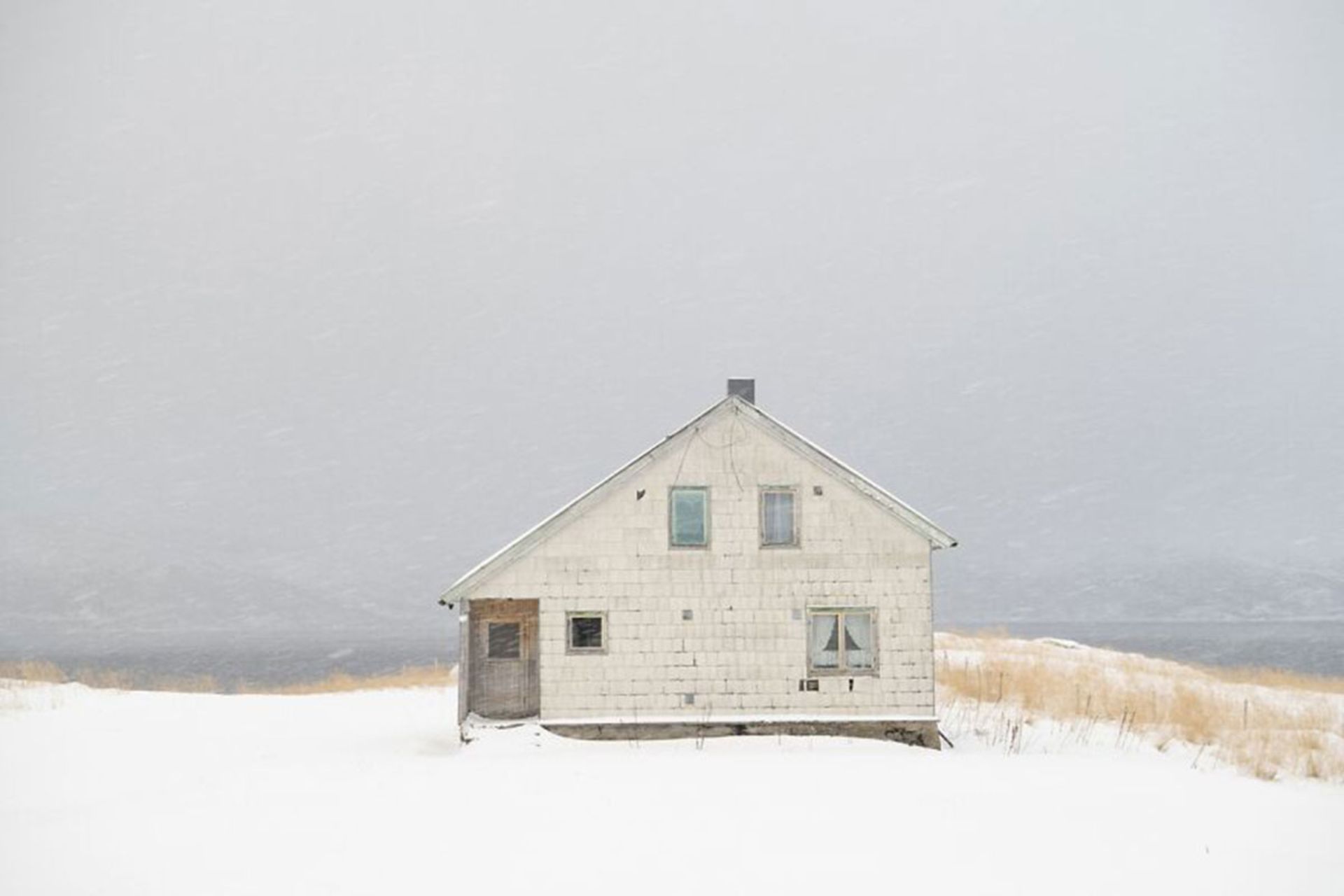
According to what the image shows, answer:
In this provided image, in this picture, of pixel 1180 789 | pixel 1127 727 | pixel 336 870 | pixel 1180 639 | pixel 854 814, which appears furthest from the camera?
pixel 1180 639

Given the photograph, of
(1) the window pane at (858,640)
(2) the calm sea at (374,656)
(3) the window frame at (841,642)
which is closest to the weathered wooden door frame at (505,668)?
(3) the window frame at (841,642)

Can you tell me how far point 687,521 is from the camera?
2633cm

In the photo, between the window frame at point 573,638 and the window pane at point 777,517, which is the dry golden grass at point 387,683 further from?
the window pane at point 777,517

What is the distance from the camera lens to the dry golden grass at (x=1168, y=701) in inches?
1020

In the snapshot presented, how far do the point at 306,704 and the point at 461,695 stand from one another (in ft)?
39.4

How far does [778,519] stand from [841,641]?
2.86m

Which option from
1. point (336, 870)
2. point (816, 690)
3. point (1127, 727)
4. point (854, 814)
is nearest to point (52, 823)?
point (336, 870)

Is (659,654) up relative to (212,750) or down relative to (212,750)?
up

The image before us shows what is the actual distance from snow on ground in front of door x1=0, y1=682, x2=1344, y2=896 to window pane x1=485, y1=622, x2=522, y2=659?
330cm

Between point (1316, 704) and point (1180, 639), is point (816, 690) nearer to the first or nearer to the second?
point (1316, 704)

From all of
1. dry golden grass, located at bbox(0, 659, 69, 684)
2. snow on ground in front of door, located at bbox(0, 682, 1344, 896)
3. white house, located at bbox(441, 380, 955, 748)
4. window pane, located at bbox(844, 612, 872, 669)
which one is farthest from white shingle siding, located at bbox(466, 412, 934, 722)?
dry golden grass, located at bbox(0, 659, 69, 684)

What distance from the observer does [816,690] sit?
85.0ft

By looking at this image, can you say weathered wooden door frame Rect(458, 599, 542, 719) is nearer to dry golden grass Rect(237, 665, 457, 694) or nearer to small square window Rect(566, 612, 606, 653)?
small square window Rect(566, 612, 606, 653)

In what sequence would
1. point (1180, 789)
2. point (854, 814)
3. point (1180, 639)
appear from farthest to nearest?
1. point (1180, 639)
2. point (1180, 789)
3. point (854, 814)
